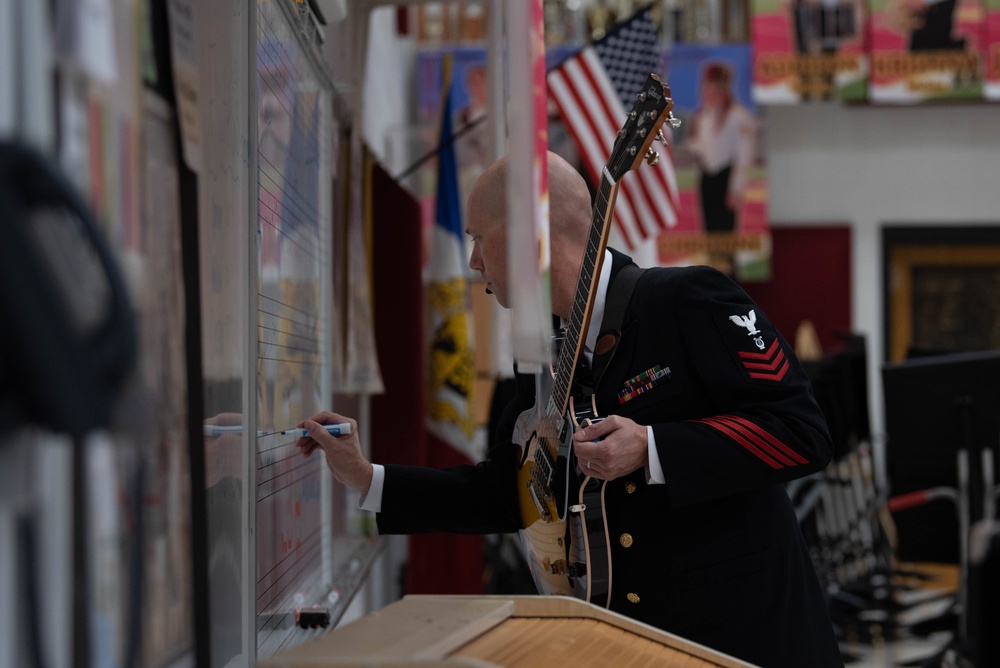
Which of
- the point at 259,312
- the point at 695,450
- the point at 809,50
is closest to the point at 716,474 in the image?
the point at 695,450

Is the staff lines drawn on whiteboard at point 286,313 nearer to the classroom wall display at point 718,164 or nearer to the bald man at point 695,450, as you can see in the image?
the bald man at point 695,450

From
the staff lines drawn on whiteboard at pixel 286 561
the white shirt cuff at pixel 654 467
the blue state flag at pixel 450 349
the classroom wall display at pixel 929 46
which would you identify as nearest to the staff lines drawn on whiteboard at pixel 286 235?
the staff lines drawn on whiteboard at pixel 286 561

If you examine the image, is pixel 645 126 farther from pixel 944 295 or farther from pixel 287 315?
pixel 944 295

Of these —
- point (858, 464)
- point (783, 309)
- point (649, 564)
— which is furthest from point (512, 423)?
point (783, 309)

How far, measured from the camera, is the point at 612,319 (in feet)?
5.53

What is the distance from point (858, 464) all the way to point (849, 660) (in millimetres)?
1239

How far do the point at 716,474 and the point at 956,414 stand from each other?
3.08 meters

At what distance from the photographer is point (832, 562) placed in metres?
5.83

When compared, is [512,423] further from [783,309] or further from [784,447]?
[783,309]

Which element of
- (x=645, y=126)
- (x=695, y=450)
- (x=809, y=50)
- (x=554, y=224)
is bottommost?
(x=695, y=450)

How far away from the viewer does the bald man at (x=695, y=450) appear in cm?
154

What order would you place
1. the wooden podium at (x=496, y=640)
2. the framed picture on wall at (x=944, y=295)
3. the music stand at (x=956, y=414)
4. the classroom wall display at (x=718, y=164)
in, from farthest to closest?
the framed picture on wall at (x=944, y=295), the classroom wall display at (x=718, y=164), the music stand at (x=956, y=414), the wooden podium at (x=496, y=640)

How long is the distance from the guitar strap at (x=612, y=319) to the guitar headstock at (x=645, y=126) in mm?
267

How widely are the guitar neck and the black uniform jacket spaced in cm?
9
